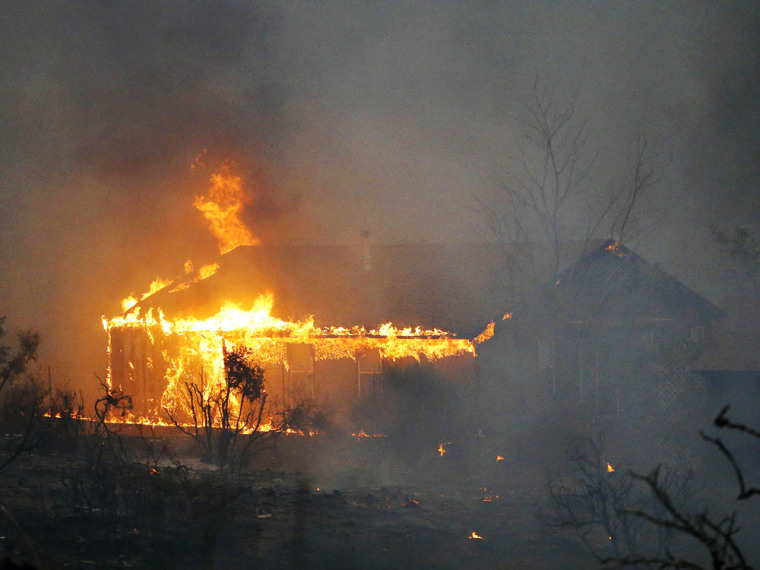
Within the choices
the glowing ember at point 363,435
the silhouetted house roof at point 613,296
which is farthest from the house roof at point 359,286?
the glowing ember at point 363,435

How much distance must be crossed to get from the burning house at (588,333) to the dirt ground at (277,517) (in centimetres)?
299

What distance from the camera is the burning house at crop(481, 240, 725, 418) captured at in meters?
16.0

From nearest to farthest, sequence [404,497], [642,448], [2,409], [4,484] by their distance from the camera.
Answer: [4,484]
[404,497]
[642,448]
[2,409]

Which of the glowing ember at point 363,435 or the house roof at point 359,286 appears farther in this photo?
the house roof at point 359,286

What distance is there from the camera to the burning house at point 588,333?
16.0m

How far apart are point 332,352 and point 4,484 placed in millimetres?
9128

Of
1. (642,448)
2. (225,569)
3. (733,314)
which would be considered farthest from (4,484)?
(733,314)

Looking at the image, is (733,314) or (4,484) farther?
(733,314)

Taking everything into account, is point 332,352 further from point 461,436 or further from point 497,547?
point 497,547

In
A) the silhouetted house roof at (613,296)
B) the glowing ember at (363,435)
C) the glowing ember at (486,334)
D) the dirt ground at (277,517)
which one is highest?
the silhouetted house roof at (613,296)

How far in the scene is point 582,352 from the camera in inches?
658

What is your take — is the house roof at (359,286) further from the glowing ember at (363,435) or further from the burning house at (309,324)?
the glowing ember at (363,435)

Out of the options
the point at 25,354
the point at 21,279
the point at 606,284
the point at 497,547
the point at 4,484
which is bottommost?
the point at 497,547

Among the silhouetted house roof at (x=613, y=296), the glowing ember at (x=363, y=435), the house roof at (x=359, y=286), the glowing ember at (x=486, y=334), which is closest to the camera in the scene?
the glowing ember at (x=486, y=334)
